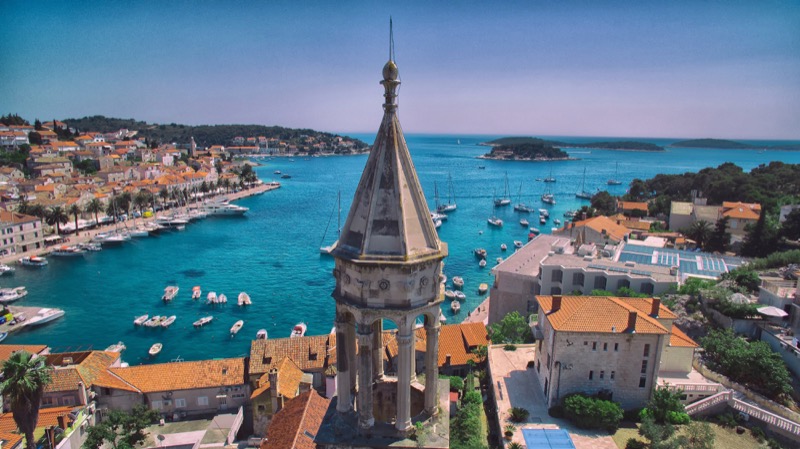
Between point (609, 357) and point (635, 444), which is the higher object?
point (609, 357)

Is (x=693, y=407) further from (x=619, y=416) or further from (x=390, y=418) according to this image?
(x=390, y=418)

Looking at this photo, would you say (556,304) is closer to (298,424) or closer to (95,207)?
(298,424)

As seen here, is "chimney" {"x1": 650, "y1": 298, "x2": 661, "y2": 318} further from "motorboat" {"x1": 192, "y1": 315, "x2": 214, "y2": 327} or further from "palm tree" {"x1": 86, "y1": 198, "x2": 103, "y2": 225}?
"palm tree" {"x1": 86, "y1": 198, "x2": 103, "y2": 225}

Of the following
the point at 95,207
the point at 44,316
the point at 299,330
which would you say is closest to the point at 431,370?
the point at 299,330

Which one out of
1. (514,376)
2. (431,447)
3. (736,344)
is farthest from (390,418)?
(736,344)

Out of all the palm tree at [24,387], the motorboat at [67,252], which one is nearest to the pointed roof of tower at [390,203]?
the palm tree at [24,387]

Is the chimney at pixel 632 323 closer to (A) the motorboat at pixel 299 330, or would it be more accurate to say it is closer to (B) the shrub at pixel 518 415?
(B) the shrub at pixel 518 415
